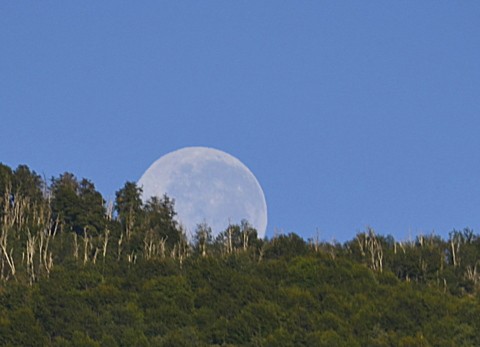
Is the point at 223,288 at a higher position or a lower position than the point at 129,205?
lower

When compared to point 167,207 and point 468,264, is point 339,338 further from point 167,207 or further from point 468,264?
point 167,207

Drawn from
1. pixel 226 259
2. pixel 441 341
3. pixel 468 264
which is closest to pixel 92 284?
pixel 226 259

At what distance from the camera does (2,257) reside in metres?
54.5

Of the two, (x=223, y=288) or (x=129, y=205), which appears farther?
(x=129, y=205)

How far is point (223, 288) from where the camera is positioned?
177 feet

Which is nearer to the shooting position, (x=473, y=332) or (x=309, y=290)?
(x=473, y=332)

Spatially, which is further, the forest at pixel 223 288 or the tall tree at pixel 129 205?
the tall tree at pixel 129 205

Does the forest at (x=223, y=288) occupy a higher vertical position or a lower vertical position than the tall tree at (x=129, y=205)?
lower

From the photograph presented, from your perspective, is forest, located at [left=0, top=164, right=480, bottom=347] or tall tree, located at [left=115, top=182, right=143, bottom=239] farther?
tall tree, located at [left=115, top=182, right=143, bottom=239]

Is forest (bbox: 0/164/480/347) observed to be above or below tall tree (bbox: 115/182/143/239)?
below

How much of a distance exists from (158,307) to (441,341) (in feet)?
38.8

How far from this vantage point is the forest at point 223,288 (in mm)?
47625

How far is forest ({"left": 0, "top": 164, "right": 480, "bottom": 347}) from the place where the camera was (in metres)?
47.6

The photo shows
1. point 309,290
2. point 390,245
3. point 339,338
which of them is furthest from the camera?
point 390,245
